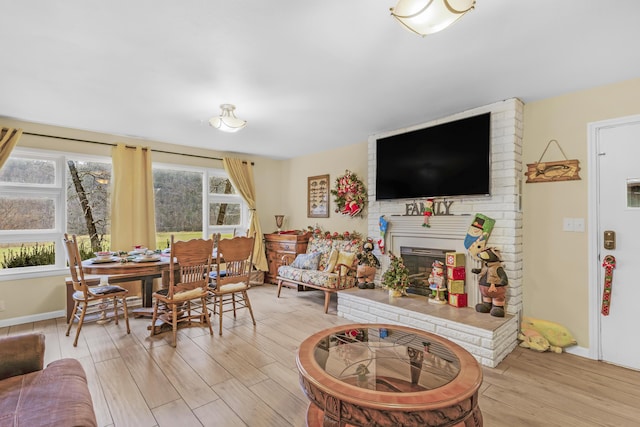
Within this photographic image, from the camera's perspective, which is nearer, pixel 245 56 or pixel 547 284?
pixel 245 56

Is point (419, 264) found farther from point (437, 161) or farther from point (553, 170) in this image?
point (553, 170)

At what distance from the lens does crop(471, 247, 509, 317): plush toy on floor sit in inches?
111

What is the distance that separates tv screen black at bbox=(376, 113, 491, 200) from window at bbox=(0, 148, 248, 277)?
318cm

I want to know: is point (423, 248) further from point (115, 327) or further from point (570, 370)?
point (115, 327)

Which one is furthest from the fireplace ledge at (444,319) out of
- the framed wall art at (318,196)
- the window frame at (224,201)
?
the window frame at (224,201)

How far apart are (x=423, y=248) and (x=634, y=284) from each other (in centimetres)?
179

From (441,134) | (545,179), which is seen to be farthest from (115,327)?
(545,179)

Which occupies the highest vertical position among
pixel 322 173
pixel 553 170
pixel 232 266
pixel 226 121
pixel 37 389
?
pixel 226 121

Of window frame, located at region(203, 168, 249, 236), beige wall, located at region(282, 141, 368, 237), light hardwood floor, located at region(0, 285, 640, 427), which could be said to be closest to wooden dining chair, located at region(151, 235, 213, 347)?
light hardwood floor, located at region(0, 285, 640, 427)

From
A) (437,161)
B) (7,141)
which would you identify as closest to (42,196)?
(7,141)

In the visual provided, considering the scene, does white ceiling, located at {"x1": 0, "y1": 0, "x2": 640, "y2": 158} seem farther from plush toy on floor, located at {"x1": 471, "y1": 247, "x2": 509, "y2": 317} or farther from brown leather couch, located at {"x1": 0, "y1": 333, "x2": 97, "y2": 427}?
brown leather couch, located at {"x1": 0, "y1": 333, "x2": 97, "y2": 427}

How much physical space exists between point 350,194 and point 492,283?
92.1 inches

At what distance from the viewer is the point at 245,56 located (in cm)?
220

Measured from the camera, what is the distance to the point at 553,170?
113 inches
